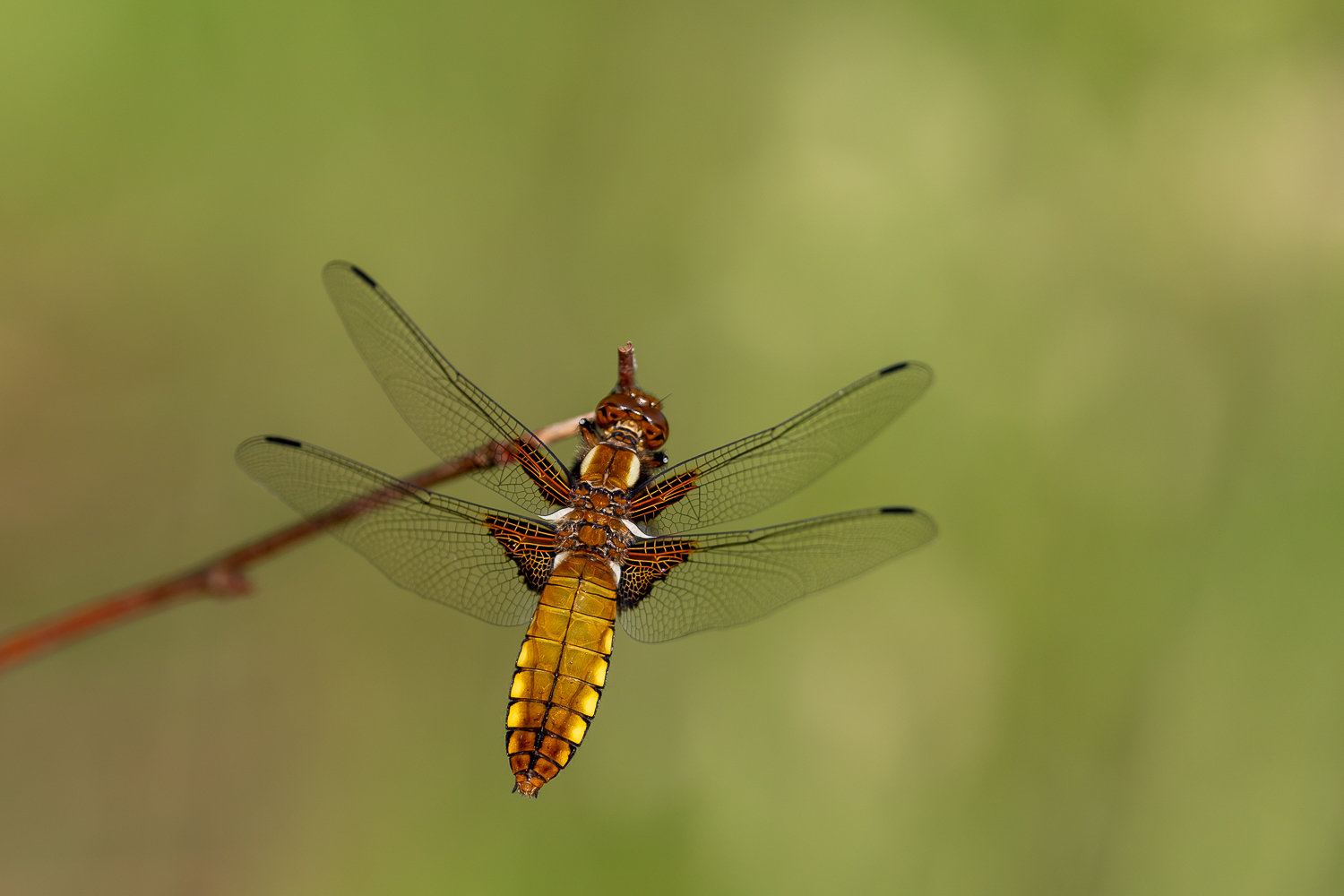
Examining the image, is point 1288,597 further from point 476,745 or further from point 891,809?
point 476,745

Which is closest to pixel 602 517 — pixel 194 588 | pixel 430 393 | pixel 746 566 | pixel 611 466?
A: pixel 611 466

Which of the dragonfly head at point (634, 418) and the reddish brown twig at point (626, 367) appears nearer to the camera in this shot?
the reddish brown twig at point (626, 367)

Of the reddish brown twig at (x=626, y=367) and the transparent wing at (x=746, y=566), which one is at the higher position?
the reddish brown twig at (x=626, y=367)

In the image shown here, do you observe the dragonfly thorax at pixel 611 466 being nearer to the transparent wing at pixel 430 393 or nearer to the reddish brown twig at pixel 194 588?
the transparent wing at pixel 430 393

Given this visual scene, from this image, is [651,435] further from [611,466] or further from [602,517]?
[602,517]

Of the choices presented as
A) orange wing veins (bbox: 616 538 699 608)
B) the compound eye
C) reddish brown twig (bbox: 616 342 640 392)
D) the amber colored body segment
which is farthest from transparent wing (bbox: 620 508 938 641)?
reddish brown twig (bbox: 616 342 640 392)

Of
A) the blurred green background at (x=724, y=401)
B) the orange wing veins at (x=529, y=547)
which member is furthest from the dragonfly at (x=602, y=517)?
the blurred green background at (x=724, y=401)

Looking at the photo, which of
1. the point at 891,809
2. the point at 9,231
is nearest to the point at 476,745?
the point at 891,809
